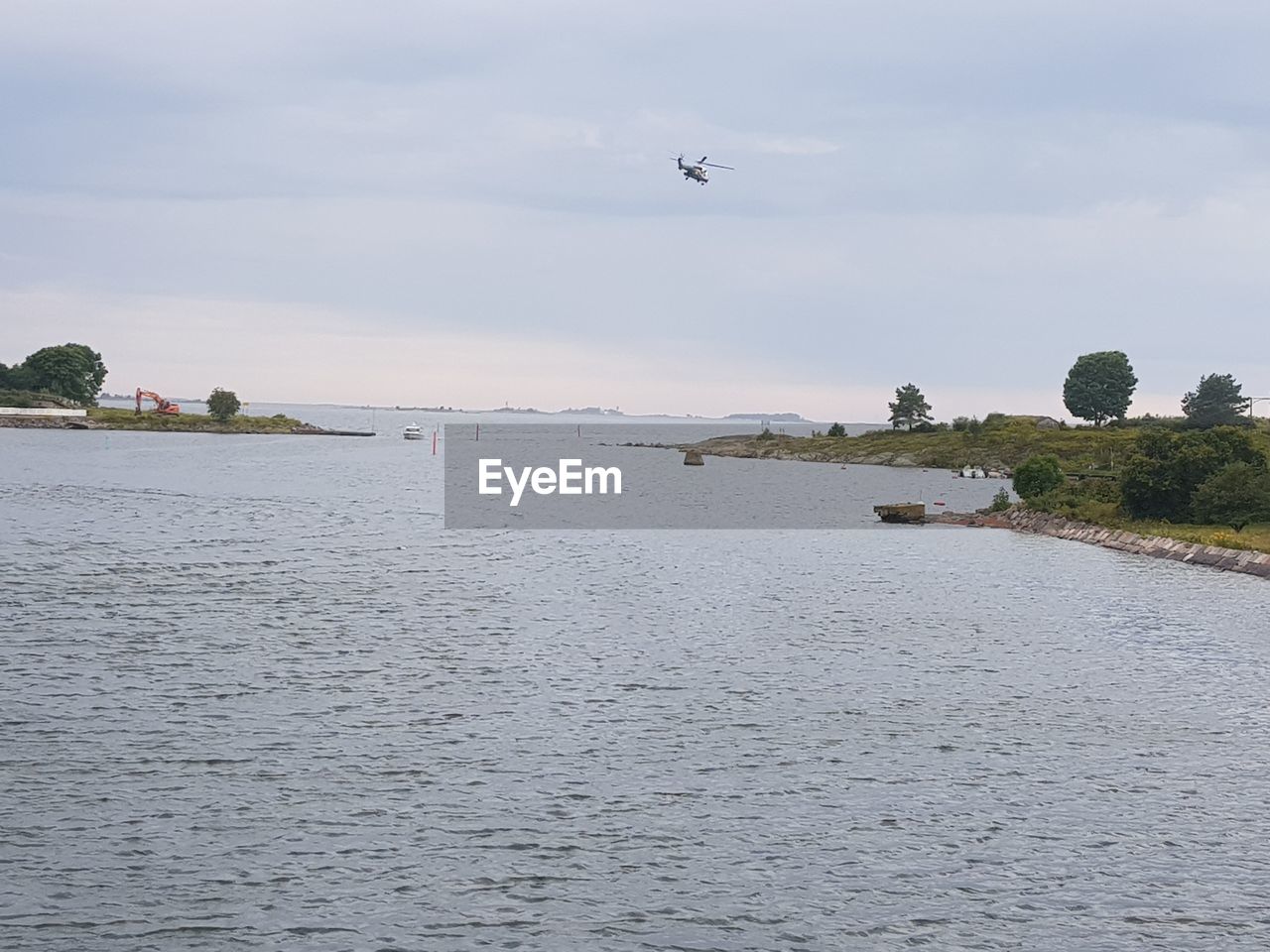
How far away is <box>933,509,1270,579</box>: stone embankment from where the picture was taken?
72.4m

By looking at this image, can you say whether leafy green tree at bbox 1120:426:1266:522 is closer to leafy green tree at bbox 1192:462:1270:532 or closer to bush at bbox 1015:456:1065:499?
leafy green tree at bbox 1192:462:1270:532

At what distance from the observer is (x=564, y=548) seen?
3425 inches

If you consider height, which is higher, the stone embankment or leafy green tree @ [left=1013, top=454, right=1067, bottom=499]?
leafy green tree @ [left=1013, top=454, right=1067, bottom=499]

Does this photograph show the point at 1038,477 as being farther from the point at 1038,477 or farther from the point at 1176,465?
the point at 1176,465

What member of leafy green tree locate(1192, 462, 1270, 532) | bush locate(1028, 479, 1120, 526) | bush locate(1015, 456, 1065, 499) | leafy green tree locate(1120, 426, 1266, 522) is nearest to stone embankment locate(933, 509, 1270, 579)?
bush locate(1028, 479, 1120, 526)

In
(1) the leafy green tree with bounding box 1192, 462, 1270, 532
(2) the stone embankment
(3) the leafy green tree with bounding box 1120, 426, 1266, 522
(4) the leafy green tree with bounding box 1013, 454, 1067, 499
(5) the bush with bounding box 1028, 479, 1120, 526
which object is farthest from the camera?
(4) the leafy green tree with bounding box 1013, 454, 1067, 499

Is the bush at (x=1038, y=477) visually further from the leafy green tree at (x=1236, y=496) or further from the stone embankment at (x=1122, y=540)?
the leafy green tree at (x=1236, y=496)

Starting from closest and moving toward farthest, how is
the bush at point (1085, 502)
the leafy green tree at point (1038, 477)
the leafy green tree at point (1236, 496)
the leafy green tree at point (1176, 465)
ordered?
the leafy green tree at point (1236, 496), the leafy green tree at point (1176, 465), the bush at point (1085, 502), the leafy green tree at point (1038, 477)

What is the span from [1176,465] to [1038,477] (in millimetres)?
24847

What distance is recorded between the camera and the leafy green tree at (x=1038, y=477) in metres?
114

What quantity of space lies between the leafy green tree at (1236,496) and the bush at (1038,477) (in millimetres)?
24855

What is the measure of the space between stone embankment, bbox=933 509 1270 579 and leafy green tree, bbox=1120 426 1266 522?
159 inches

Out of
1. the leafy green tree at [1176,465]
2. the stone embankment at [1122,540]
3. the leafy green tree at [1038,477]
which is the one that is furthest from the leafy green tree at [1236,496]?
the leafy green tree at [1038,477]

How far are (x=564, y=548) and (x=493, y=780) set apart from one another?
59.0 metres
